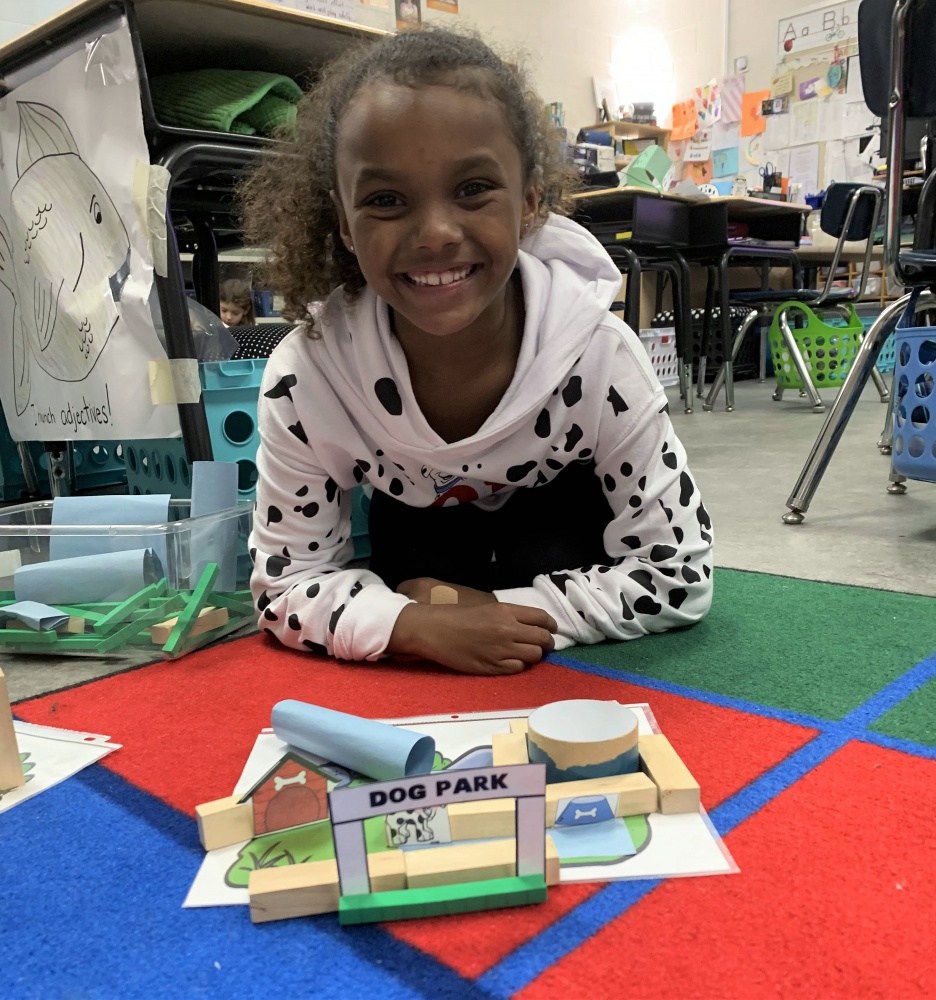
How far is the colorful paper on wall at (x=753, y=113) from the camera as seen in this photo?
5064 millimetres

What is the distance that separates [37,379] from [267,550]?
2.54ft

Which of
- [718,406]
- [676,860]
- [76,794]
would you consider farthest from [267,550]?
[718,406]

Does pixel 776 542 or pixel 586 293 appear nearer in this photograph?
pixel 586 293

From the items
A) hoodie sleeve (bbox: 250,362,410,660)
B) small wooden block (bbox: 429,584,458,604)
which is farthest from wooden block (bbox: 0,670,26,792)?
small wooden block (bbox: 429,584,458,604)

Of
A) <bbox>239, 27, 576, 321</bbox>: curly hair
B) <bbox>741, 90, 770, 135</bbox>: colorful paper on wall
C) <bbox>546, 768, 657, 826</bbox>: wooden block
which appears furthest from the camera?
<bbox>741, 90, 770, 135</bbox>: colorful paper on wall

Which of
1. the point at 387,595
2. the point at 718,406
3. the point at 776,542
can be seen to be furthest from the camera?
the point at 718,406

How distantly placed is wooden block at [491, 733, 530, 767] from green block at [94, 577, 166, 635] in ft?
1.63

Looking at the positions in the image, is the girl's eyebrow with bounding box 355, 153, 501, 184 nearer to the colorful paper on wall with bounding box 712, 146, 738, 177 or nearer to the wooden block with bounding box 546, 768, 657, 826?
the wooden block with bounding box 546, 768, 657, 826

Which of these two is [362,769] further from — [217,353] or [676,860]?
[217,353]

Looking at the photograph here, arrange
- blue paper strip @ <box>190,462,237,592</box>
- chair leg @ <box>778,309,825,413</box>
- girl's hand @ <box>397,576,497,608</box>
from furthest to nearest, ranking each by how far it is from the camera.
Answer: chair leg @ <box>778,309,825,413</box> → blue paper strip @ <box>190,462,237,592</box> → girl's hand @ <box>397,576,497,608</box>

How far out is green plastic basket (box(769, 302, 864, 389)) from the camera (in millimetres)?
3064

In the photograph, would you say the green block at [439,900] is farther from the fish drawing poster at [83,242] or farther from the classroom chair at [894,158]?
the classroom chair at [894,158]

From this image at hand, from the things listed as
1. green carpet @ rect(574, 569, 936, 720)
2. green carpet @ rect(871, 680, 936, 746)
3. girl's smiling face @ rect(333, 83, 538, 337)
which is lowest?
green carpet @ rect(574, 569, 936, 720)

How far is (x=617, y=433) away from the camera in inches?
34.4
